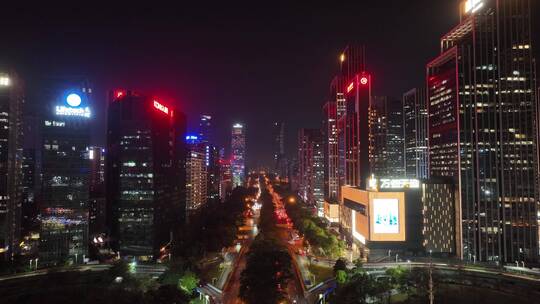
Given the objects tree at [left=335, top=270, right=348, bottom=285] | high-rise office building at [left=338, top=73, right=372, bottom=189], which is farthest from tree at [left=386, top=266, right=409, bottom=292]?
high-rise office building at [left=338, top=73, right=372, bottom=189]

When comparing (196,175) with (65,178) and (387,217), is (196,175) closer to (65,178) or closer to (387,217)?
(65,178)

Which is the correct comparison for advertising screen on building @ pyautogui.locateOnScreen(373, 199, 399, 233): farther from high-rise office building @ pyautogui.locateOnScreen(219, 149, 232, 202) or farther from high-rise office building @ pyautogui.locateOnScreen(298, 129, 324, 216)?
high-rise office building @ pyautogui.locateOnScreen(219, 149, 232, 202)

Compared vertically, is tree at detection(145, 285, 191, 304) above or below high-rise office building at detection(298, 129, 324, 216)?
below

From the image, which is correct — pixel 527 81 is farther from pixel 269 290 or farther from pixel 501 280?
pixel 269 290

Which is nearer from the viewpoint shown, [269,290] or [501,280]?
[269,290]

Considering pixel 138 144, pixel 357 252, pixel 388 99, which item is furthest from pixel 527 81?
pixel 388 99

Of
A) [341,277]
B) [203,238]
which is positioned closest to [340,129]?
[203,238]
